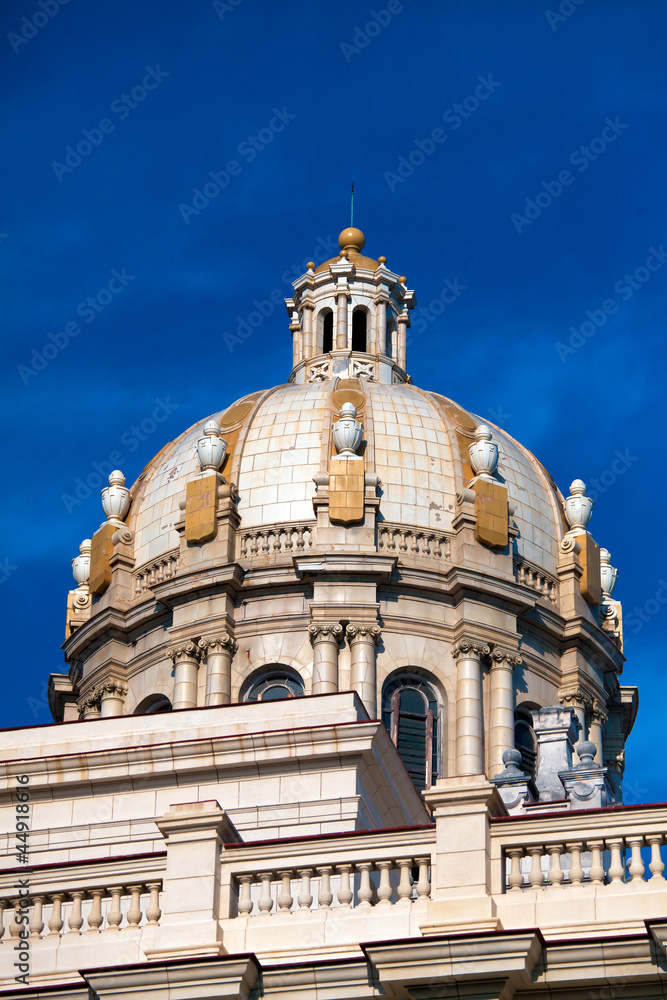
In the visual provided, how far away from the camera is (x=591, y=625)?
2404 inches

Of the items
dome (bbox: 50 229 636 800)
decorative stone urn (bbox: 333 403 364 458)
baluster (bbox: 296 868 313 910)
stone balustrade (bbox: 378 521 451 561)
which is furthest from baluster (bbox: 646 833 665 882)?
decorative stone urn (bbox: 333 403 364 458)

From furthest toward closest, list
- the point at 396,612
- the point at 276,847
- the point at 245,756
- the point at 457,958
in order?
the point at 396,612 → the point at 245,756 → the point at 276,847 → the point at 457,958

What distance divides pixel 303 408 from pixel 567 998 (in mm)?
39520

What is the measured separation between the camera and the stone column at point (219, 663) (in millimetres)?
57125

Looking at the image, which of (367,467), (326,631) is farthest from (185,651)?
(367,467)

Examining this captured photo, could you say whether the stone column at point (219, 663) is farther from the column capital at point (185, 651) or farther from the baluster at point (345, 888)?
the baluster at point (345, 888)

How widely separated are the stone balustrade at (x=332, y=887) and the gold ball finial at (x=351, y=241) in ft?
154

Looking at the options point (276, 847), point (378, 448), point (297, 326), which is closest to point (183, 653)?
point (378, 448)

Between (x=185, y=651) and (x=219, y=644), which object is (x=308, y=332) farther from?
(x=219, y=644)

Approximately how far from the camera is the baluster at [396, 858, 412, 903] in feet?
86.0

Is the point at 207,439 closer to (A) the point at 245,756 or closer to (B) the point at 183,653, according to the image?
(B) the point at 183,653

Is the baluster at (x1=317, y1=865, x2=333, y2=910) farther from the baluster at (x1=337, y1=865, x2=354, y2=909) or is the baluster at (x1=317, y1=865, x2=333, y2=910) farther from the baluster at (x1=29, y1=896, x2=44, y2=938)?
the baluster at (x1=29, y1=896, x2=44, y2=938)

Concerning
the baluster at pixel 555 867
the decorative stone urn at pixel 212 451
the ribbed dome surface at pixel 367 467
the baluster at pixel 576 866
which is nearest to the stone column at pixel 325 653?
the ribbed dome surface at pixel 367 467

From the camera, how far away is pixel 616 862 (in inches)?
1011
